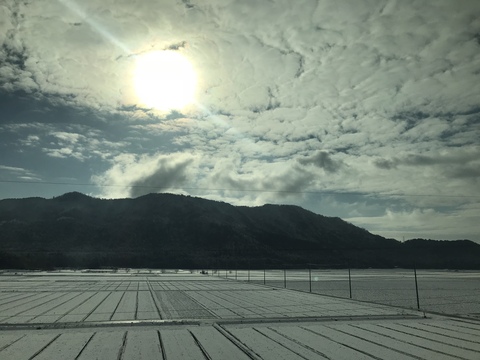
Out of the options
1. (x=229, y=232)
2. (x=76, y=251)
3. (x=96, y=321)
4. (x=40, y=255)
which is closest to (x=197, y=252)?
(x=229, y=232)

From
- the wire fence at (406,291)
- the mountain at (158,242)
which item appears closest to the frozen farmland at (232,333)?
the wire fence at (406,291)

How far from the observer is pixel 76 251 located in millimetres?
142250

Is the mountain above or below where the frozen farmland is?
above

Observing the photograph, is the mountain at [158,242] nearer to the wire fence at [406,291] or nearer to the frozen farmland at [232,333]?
the wire fence at [406,291]

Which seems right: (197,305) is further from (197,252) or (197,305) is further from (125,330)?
(197,252)

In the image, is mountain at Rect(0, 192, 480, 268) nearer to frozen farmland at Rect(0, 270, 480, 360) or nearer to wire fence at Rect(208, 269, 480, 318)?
wire fence at Rect(208, 269, 480, 318)

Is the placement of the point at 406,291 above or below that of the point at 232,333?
below

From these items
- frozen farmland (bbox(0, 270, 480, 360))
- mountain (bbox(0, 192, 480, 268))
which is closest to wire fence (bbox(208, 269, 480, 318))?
frozen farmland (bbox(0, 270, 480, 360))

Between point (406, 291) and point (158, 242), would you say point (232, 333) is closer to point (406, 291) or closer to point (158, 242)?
point (406, 291)

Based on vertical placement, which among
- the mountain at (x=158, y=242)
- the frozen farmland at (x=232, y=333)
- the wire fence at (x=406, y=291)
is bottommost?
the wire fence at (x=406, y=291)

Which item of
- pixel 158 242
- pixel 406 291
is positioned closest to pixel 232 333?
pixel 406 291

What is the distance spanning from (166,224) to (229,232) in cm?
3266

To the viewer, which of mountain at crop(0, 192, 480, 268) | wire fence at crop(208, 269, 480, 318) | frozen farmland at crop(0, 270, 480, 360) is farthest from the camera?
mountain at crop(0, 192, 480, 268)

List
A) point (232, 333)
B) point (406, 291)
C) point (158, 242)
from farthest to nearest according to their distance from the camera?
point (158, 242) → point (406, 291) → point (232, 333)
